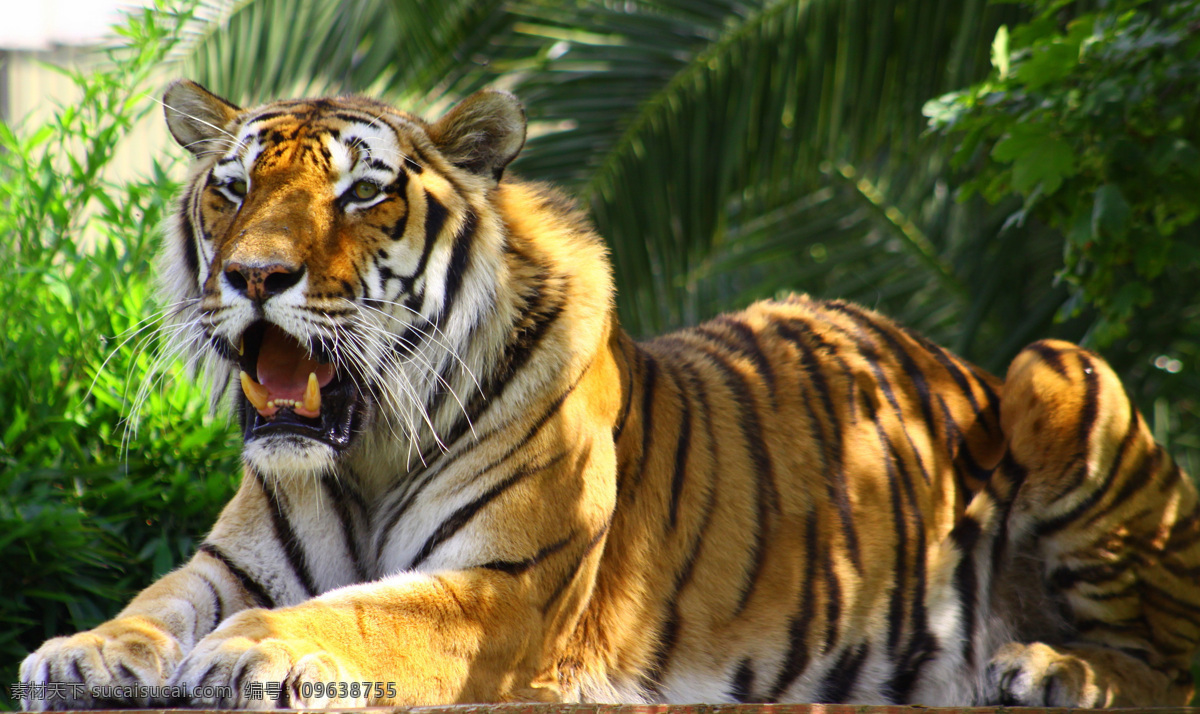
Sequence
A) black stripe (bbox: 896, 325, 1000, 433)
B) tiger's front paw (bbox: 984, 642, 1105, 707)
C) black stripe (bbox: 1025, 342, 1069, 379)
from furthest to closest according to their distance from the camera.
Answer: black stripe (bbox: 896, 325, 1000, 433) < black stripe (bbox: 1025, 342, 1069, 379) < tiger's front paw (bbox: 984, 642, 1105, 707)

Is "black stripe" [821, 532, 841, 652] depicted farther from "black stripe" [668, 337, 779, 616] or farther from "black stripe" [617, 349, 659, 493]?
"black stripe" [617, 349, 659, 493]

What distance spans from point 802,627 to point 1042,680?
0.52 metres

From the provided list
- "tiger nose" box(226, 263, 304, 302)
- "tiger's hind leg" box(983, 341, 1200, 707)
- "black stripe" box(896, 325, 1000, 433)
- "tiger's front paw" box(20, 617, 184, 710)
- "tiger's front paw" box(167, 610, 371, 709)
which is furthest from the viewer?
"black stripe" box(896, 325, 1000, 433)

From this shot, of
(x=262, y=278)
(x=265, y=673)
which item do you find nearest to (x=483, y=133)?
(x=262, y=278)

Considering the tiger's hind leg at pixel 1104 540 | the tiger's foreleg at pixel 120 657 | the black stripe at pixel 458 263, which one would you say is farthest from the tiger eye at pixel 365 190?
the tiger's hind leg at pixel 1104 540

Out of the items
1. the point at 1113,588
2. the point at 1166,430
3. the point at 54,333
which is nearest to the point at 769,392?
the point at 1113,588

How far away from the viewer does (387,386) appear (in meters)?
2.13

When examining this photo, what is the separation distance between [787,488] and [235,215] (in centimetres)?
138

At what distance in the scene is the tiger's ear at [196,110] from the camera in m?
2.38

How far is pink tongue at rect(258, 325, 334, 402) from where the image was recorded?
6.77 ft

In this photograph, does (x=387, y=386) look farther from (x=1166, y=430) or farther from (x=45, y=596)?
(x=1166, y=430)

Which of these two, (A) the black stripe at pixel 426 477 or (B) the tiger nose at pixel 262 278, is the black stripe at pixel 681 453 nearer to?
(A) the black stripe at pixel 426 477

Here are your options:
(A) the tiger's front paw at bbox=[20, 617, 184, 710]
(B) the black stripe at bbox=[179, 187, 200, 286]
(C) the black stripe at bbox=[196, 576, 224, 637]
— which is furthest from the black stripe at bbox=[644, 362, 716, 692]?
(B) the black stripe at bbox=[179, 187, 200, 286]

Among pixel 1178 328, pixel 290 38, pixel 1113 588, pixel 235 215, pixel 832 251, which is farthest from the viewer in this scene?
pixel 832 251
